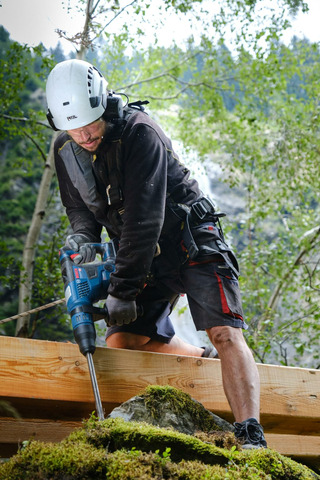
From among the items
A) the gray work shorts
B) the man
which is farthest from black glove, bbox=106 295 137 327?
the gray work shorts

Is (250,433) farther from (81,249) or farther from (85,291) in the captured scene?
(81,249)

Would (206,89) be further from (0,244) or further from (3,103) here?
(0,244)

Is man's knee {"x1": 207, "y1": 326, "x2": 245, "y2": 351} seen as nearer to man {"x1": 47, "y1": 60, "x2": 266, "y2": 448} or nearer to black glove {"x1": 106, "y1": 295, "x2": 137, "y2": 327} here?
man {"x1": 47, "y1": 60, "x2": 266, "y2": 448}

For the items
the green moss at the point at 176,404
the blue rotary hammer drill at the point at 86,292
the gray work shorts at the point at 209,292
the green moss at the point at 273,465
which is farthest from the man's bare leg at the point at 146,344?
the green moss at the point at 273,465

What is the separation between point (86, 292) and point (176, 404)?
2.51ft

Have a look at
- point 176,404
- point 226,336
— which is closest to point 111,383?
point 176,404

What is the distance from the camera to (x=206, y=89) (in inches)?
356

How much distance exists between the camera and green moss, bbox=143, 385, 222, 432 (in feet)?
8.19

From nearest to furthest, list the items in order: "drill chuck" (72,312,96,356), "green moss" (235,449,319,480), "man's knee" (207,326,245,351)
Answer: "green moss" (235,449,319,480) < "drill chuck" (72,312,96,356) < "man's knee" (207,326,245,351)

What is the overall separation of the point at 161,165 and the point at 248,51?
6.51 metres

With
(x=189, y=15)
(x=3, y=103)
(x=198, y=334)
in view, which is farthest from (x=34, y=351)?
(x=198, y=334)

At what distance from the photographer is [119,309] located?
2734mm

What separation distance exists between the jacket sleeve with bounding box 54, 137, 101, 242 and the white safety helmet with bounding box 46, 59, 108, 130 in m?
0.47

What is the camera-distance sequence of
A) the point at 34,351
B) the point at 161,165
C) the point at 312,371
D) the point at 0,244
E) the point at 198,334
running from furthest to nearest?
the point at 198,334 < the point at 0,244 < the point at 312,371 < the point at 161,165 < the point at 34,351
